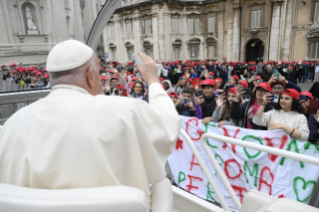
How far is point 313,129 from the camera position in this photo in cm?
289

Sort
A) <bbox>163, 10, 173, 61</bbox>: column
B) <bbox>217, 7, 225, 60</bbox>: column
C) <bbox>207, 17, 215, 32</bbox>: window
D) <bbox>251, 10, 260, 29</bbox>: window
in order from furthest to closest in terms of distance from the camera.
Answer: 1. <bbox>207, 17, 215, 32</bbox>: window
2. <bbox>163, 10, 173, 61</bbox>: column
3. <bbox>217, 7, 225, 60</bbox>: column
4. <bbox>251, 10, 260, 29</bbox>: window

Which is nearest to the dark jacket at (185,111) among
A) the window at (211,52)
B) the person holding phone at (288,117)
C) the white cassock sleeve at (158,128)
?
the person holding phone at (288,117)

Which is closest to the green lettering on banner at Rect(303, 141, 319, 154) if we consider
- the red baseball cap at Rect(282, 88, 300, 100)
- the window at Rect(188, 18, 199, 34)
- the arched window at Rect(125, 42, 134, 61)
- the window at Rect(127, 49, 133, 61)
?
the red baseball cap at Rect(282, 88, 300, 100)

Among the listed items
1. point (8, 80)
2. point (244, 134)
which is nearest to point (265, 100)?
point (244, 134)

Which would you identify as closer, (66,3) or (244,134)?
(244,134)

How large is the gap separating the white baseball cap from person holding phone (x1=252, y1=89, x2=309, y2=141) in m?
2.57

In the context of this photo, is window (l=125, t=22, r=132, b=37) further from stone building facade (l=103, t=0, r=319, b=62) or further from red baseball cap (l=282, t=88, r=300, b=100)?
red baseball cap (l=282, t=88, r=300, b=100)

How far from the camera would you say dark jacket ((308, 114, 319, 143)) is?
9.04ft

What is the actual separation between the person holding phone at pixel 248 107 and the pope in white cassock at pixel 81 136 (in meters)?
2.60

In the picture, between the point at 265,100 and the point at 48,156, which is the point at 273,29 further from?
the point at 48,156

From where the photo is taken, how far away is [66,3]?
19.6ft

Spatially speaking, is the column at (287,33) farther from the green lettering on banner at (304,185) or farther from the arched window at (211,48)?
the green lettering on banner at (304,185)

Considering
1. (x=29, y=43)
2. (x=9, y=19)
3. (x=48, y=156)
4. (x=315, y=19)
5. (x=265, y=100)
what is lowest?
(x=265, y=100)

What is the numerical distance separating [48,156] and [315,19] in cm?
2761
